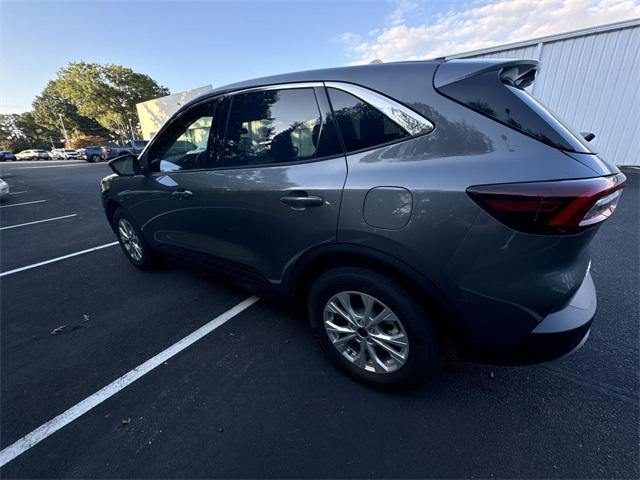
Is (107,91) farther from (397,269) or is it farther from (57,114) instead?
(397,269)

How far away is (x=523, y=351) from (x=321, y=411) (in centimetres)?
114

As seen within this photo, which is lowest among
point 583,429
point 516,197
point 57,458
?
point 57,458

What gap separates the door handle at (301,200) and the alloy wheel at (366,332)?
→ 1.87 feet

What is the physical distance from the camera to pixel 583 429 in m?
1.61

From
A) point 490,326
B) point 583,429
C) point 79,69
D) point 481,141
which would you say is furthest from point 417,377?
point 79,69

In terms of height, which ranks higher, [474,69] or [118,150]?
[474,69]

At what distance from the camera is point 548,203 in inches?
46.8

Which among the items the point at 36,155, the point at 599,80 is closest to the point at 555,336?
the point at 599,80

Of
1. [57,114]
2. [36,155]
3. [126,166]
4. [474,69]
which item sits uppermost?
[57,114]

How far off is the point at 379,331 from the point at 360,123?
1.19 meters

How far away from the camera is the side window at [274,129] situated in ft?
5.93

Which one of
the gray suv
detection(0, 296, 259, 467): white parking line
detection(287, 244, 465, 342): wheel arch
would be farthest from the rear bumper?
detection(0, 296, 259, 467): white parking line

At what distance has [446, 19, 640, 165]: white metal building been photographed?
8672 mm

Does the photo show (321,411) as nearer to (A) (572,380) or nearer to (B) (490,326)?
(B) (490,326)
